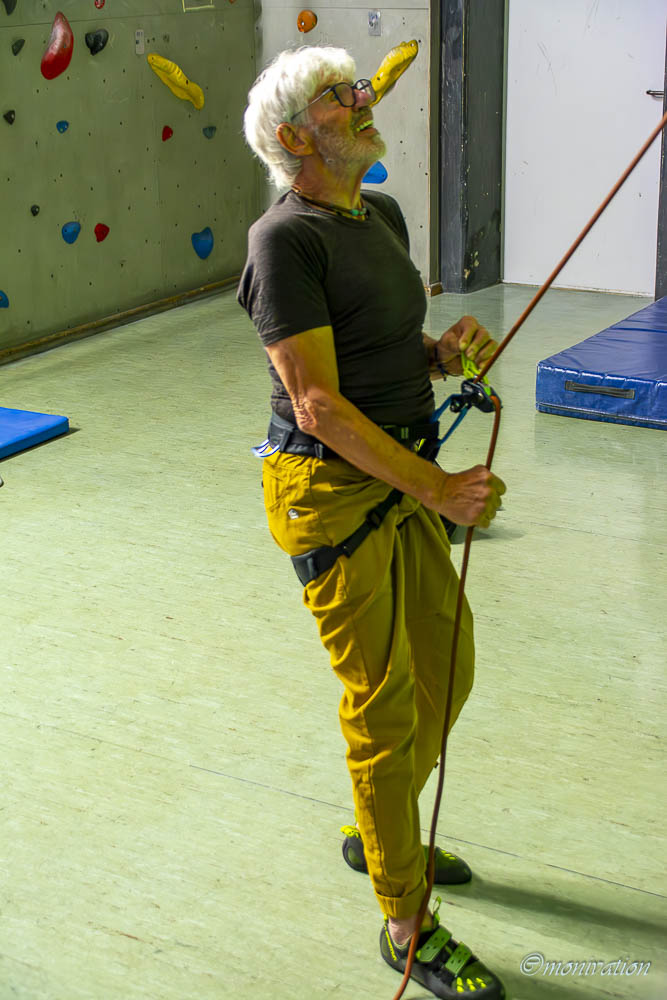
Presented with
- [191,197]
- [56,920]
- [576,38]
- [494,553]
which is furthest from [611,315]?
[56,920]

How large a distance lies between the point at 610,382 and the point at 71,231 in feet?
10.6

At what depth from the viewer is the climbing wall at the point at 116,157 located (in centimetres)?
612

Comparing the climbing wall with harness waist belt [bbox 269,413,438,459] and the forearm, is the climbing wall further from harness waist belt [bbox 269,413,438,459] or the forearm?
the forearm

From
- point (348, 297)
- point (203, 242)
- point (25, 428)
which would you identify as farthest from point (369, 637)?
point (203, 242)

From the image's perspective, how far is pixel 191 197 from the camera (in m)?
7.34

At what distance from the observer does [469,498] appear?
1875 millimetres

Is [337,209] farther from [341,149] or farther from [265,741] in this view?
[265,741]

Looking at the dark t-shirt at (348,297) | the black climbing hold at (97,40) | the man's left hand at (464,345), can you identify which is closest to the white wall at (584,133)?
the black climbing hold at (97,40)

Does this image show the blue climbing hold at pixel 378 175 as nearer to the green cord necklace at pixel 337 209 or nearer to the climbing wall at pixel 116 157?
the climbing wall at pixel 116 157

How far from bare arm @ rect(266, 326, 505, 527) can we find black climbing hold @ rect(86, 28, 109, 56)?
17.0 ft

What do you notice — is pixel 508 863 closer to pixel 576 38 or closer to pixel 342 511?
pixel 342 511

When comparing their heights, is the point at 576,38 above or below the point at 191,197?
above

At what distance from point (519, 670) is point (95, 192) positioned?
4.52 metres

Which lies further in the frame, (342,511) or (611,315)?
(611,315)
